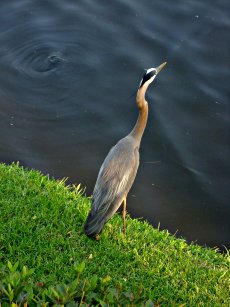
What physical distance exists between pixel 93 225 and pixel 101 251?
298 millimetres

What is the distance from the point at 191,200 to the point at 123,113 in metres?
1.85

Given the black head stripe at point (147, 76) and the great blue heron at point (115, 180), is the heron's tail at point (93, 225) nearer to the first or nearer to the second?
the great blue heron at point (115, 180)

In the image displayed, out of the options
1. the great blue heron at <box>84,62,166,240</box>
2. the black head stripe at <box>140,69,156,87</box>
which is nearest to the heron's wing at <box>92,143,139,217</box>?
the great blue heron at <box>84,62,166,240</box>

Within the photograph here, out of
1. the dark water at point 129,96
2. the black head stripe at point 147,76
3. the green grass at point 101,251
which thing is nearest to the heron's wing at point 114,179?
the green grass at point 101,251

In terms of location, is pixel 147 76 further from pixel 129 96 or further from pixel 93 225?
pixel 129 96

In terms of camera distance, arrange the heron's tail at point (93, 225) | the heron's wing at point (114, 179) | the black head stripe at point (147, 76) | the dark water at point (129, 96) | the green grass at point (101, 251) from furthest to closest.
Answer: the dark water at point (129, 96)
the black head stripe at point (147, 76)
the heron's wing at point (114, 179)
the heron's tail at point (93, 225)
the green grass at point (101, 251)

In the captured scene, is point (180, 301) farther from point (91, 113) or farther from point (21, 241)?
point (91, 113)

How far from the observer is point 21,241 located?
5.25 metres

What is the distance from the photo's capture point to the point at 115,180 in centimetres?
565

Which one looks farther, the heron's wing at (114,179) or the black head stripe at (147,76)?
the black head stripe at (147,76)

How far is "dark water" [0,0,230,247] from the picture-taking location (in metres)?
7.51

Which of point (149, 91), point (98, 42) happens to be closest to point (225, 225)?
point (149, 91)

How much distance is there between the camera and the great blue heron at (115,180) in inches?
208

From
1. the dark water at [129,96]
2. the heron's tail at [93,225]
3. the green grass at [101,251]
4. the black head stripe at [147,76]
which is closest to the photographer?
Result: the green grass at [101,251]
